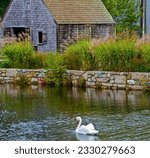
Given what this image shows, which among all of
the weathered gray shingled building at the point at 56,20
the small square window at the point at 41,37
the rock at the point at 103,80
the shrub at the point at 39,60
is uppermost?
the weathered gray shingled building at the point at 56,20

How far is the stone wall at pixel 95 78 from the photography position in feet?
86.1

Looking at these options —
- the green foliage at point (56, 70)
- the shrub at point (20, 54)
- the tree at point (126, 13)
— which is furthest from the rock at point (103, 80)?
the tree at point (126, 13)

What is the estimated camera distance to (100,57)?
27.8m

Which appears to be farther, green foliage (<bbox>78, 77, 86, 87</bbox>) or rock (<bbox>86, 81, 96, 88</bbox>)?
green foliage (<bbox>78, 77, 86, 87</bbox>)

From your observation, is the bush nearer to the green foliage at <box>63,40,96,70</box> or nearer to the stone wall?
the green foliage at <box>63,40,96,70</box>

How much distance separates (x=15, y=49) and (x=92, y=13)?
12.4m

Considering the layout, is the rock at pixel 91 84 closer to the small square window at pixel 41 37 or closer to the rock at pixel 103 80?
the rock at pixel 103 80

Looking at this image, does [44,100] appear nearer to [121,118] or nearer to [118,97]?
[118,97]

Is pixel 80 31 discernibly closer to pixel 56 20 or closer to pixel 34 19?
pixel 56 20

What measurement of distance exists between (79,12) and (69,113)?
881 inches

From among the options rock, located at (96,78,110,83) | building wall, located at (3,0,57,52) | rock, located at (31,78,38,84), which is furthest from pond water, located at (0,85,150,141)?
building wall, located at (3,0,57,52)

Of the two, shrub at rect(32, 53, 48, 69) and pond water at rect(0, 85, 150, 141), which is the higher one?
shrub at rect(32, 53, 48, 69)

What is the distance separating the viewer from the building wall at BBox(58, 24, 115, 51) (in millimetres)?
40375

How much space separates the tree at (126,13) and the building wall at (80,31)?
3.05 feet
